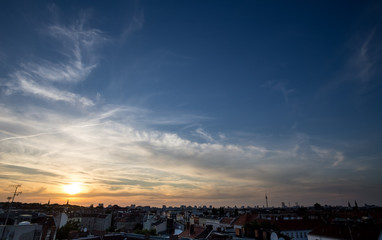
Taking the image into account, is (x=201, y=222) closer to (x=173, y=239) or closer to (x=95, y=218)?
(x=95, y=218)

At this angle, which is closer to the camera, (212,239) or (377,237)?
(212,239)

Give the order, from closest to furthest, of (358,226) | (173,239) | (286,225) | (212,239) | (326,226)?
1. (212,239)
2. (173,239)
3. (358,226)
4. (326,226)
5. (286,225)

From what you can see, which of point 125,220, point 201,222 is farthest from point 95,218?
point 201,222

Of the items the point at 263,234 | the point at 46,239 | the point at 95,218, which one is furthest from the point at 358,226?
the point at 95,218

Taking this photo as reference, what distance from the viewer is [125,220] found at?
113m

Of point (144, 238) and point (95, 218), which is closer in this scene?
point (144, 238)

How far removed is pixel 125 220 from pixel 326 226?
89999mm

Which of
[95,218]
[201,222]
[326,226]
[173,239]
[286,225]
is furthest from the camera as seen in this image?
[95,218]

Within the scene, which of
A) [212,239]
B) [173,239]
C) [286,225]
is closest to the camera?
[212,239]

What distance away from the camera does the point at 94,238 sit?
42.8 meters

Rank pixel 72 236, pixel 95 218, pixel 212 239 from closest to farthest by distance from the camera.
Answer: pixel 212 239, pixel 72 236, pixel 95 218

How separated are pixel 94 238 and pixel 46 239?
8550 millimetres

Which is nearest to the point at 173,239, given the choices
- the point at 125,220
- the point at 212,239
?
the point at 212,239

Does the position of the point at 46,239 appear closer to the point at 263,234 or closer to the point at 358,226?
the point at 263,234
